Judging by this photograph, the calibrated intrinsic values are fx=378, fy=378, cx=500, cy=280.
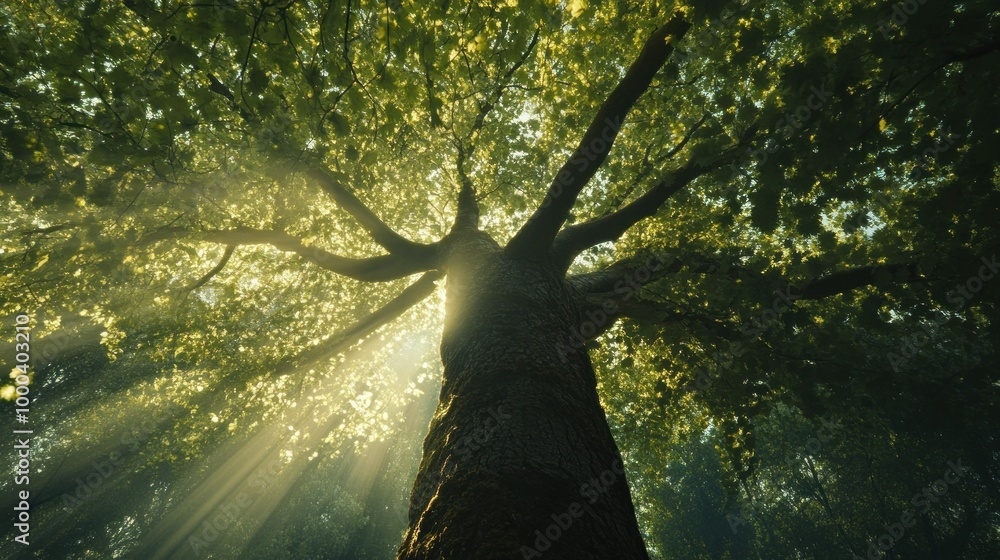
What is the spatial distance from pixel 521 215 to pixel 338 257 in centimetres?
551

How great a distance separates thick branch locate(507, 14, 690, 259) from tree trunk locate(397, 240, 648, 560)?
52.6 inches

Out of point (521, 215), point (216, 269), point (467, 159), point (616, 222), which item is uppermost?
point (521, 215)

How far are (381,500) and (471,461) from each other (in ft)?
126

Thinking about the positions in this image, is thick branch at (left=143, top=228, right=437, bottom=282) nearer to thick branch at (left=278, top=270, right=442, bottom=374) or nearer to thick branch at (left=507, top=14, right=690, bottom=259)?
thick branch at (left=278, top=270, right=442, bottom=374)

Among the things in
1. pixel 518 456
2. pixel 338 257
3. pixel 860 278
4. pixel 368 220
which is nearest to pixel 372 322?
pixel 338 257

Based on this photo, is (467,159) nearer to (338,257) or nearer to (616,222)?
(338,257)

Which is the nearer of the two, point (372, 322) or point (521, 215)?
point (372, 322)

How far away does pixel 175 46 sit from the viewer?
266cm

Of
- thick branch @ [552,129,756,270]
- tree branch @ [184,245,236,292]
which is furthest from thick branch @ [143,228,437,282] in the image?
thick branch @ [552,129,756,270]

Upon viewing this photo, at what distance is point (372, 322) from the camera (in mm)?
7703

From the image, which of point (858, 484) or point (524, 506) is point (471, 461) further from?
point (858, 484)

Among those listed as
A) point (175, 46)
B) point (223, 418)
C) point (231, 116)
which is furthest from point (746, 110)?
point (223, 418)

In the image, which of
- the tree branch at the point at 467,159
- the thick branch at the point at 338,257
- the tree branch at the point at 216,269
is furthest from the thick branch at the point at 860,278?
the tree branch at the point at 216,269

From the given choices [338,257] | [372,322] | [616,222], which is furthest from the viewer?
[372,322]
